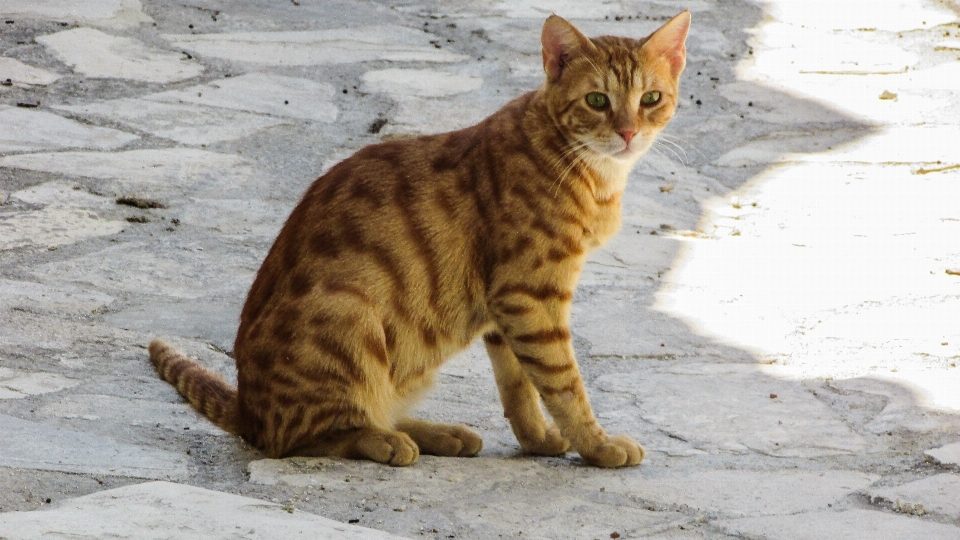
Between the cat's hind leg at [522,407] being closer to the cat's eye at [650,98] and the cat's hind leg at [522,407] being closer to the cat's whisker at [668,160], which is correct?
the cat's eye at [650,98]

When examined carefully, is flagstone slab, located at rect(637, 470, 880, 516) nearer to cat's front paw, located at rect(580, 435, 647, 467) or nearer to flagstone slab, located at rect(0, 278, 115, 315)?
cat's front paw, located at rect(580, 435, 647, 467)

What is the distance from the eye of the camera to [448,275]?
3076mm

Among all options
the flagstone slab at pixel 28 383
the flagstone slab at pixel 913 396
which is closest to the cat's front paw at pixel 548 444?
the flagstone slab at pixel 913 396

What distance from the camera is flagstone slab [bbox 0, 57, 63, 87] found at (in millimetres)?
5492

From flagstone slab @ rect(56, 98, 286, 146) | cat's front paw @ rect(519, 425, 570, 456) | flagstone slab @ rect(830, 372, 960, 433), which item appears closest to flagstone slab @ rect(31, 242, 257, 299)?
flagstone slab @ rect(56, 98, 286, 146)

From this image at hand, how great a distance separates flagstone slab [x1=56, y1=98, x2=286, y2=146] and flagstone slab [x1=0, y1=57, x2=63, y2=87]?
0.29 m

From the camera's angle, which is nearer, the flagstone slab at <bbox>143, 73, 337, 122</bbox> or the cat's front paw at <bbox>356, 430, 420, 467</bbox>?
the cat's front paw at <bbox>356, 430, 420, 467</bbox>

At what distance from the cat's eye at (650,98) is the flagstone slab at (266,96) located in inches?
105

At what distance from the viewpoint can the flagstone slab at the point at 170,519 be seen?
2.07 metres

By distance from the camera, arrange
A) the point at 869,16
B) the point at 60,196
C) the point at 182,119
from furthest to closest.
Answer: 1. the point at 869,16
2. the point at 182,119
3. the point at 60,196

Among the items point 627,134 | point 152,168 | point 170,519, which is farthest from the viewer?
point 152,168

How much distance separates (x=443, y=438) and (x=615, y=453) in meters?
0.50

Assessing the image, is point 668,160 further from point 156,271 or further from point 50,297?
point 50,297

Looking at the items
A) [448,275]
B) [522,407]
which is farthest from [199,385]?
[522,407]
